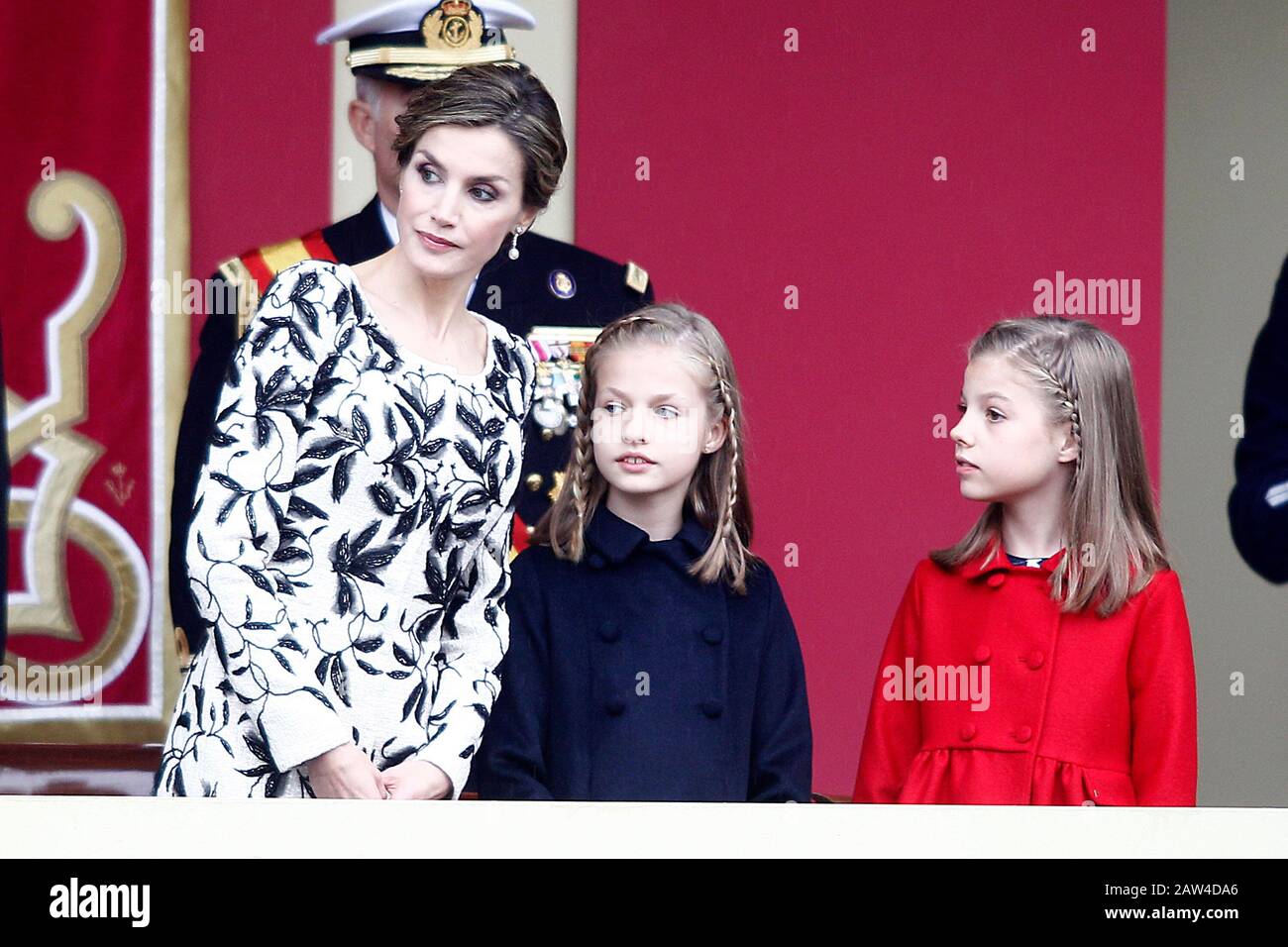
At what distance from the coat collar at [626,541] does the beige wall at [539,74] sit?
0.82 m

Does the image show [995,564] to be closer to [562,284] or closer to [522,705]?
[522,705]

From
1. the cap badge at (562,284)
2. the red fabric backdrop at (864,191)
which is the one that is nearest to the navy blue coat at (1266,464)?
the red fabric backdrop at (864,191)

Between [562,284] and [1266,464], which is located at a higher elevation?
[562,284]

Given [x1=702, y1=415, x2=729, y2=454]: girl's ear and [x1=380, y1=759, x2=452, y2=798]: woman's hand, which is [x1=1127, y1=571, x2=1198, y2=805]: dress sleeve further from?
[x1=380, y1=759, x2=452, y2=798]: woman's hand

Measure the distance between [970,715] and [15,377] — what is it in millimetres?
1672

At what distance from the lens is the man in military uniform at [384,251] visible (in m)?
2.60

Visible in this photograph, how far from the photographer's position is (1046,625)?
2283 millimetres

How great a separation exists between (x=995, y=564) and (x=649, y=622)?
0.51m

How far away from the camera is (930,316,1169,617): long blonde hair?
226 centimetres

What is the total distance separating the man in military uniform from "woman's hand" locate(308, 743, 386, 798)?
56cm

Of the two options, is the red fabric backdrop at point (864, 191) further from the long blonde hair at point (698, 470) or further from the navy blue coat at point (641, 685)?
the navy blue coat at point (641, 685)

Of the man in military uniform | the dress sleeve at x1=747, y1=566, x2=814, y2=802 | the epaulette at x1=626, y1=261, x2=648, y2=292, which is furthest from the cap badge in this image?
the dress sleeve at x1=747, y1=566, x2=814, y2=802

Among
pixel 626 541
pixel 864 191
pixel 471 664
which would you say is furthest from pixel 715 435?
pixel 864 191
